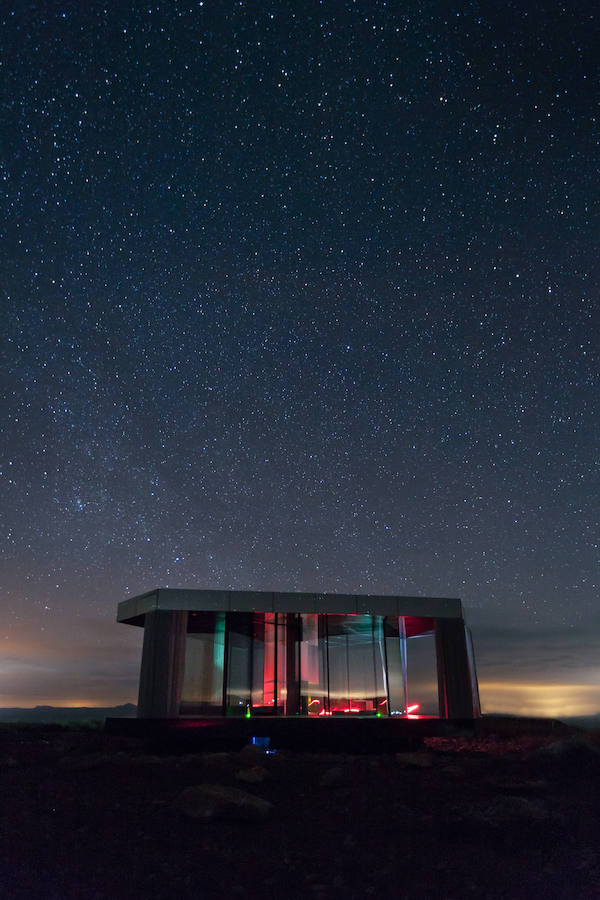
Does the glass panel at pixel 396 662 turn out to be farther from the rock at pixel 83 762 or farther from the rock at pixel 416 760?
the rock at pixel 83 762

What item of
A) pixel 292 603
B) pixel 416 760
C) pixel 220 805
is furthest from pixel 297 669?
pixel 220 805

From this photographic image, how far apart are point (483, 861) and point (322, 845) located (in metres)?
1.52

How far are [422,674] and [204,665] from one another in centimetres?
597

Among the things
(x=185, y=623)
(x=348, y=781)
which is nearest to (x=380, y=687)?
(x=185, y=623)

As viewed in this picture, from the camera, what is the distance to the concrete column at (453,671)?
17153 millimetres

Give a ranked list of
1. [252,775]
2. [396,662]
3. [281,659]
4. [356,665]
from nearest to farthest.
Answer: [252,775]
[281,659]
[356,665]
[396,662]

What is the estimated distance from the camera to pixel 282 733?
1488 cm

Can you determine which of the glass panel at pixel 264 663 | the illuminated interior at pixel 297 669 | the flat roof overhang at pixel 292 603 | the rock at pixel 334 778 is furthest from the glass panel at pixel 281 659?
the rock at pixel 334 778

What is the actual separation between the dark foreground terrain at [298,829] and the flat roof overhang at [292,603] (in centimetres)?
633

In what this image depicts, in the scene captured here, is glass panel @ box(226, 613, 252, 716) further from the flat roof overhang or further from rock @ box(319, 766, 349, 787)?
rock @ box(319, 766, 349, 787)

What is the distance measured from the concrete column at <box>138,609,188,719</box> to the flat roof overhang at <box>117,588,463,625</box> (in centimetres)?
37

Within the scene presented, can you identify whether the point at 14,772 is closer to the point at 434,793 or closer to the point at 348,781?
the point at 348,781

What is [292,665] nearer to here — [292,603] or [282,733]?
[292,603]

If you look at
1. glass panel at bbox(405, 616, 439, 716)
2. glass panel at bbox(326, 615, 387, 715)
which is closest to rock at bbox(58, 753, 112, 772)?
glass panel at bbox(326, 615, 387, 715)
